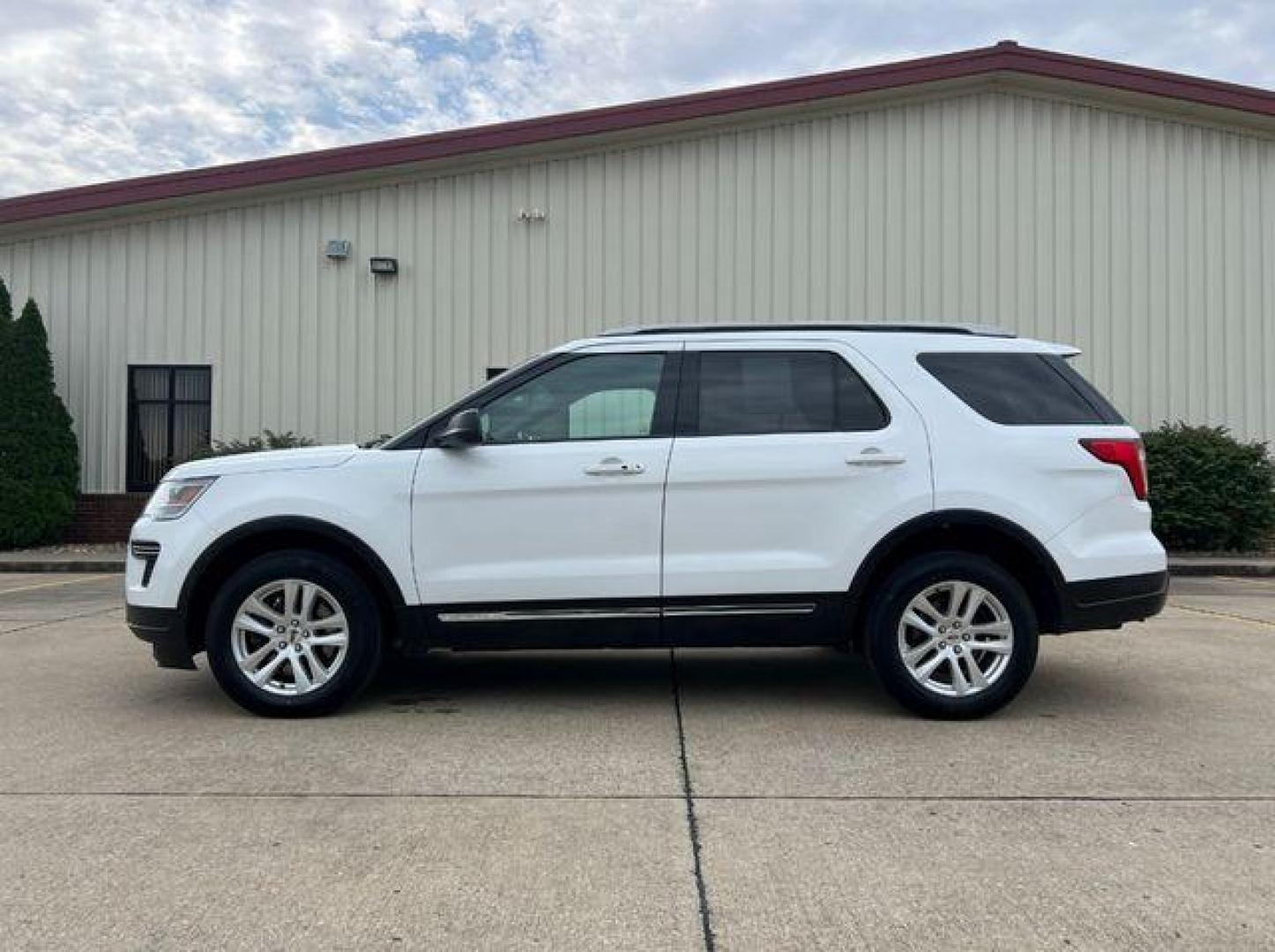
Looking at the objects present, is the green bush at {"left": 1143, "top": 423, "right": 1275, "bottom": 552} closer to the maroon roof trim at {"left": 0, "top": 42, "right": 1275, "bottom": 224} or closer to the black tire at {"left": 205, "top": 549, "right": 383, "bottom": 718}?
the maroon roof trim at {"left": 0, "top": 42, "right": 1275, "bottom": 224}

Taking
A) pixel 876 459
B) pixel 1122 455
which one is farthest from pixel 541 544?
pixel 1122 455

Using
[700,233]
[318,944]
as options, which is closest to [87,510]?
[700,233]

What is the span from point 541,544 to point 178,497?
1.86 m

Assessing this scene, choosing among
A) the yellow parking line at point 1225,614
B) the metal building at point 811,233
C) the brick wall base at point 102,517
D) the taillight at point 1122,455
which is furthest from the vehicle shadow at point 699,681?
the brick wall base at point 102,517

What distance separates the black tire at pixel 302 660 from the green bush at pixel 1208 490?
11743 millimetres

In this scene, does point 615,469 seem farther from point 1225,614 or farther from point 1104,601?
point 1225,614

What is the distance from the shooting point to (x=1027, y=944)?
9.57ft

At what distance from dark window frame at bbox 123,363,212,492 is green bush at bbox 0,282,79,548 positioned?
2.47ft

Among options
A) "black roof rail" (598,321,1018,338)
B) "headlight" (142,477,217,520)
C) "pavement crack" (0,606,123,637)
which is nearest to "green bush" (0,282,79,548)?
"pavement crack" (0,606,123,637)

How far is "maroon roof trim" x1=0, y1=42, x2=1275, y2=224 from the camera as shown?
48.3ft

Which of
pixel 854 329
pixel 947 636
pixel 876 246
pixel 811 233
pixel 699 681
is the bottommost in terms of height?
pixel 699 681

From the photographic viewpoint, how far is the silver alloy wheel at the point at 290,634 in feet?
17.1

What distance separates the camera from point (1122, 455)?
5188 mm

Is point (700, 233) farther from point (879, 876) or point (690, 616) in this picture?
point (879, 876)
